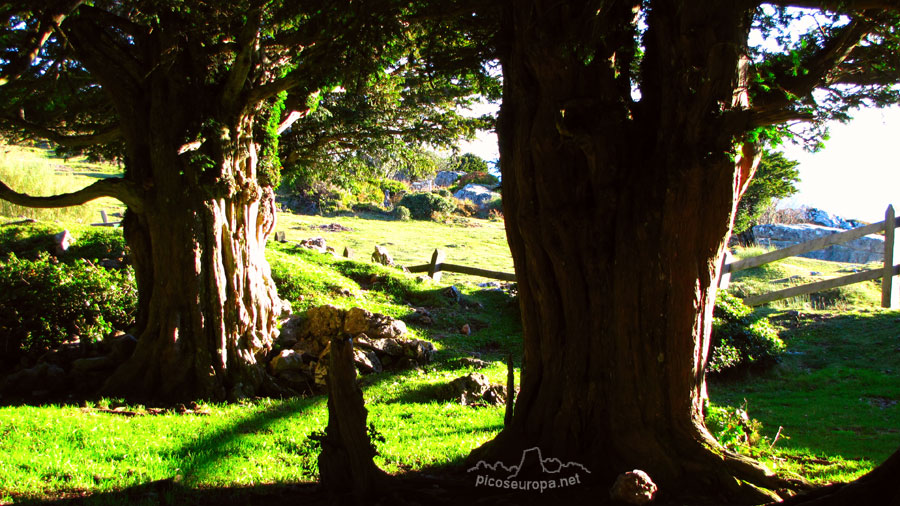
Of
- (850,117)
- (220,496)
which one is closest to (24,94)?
A: (220,496)

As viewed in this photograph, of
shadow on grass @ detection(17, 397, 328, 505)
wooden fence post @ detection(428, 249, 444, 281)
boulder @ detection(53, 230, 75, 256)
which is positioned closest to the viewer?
shadow on grass @ detection(17, 397, 328, 505)

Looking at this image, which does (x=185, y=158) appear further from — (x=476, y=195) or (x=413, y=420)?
(x=476, y=195)

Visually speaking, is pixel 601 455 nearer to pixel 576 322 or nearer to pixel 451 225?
pixel 576 322

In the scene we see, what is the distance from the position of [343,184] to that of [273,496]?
38.8 feet

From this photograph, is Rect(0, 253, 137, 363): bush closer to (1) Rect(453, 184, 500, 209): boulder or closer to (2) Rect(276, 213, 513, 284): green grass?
(2) Rect(276, 213, 513, 284): green grass

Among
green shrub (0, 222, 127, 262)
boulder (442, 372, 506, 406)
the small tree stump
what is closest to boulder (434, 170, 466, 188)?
green shrub (0, 222, 127, 262)

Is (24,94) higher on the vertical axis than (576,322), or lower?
higher

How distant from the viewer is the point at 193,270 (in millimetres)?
8070

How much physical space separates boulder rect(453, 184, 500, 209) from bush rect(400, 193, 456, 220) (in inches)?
187

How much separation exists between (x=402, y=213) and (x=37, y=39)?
32.3 meters

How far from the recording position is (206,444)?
5.98m

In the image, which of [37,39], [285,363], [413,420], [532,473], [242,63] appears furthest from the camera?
[285,363]

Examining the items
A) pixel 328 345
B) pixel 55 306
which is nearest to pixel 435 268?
pixel 328 345

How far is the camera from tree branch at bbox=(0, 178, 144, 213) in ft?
26.4
